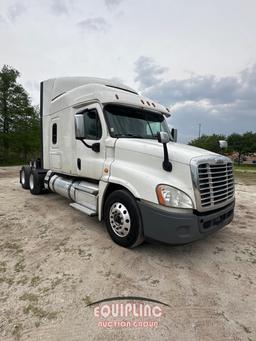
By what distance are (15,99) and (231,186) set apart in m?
27.8

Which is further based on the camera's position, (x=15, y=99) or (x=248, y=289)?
(x=15, y=99)

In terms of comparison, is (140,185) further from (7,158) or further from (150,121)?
(7,158)

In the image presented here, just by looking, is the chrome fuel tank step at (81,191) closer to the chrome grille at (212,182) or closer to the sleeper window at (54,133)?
the sleeper window at (54,133)

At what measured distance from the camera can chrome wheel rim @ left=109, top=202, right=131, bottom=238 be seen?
329 centimetres

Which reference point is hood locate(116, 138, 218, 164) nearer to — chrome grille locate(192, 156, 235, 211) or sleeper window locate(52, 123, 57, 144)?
chrome grille locate(192, 156, 235, 211)

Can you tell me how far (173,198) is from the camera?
2.81 meters

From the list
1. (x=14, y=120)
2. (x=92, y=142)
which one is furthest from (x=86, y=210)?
(x=14, y=120)

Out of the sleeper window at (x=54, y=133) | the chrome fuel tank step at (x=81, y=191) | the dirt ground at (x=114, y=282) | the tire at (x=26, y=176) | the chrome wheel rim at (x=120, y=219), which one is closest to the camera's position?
the dirt ground at (x=114, y=282)

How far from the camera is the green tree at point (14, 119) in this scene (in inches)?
953

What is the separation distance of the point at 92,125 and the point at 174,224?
2504 mm

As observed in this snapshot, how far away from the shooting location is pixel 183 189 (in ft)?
9.18

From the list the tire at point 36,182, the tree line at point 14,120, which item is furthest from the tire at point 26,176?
the tree line at point 14,120

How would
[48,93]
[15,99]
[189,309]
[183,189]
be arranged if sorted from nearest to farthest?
[189,309] → [183,189] → [48,93] → [15,99]

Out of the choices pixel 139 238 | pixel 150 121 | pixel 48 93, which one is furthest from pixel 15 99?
pixel 139 238
